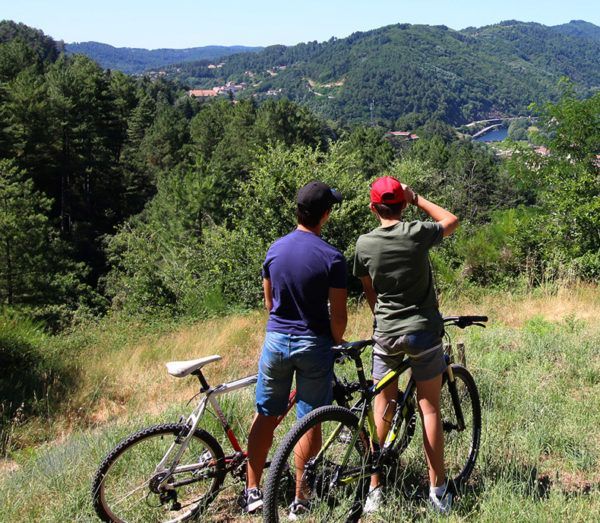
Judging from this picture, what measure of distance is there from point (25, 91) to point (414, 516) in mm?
41114

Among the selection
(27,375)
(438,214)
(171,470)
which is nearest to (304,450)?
(171,470)

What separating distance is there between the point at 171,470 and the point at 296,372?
2.69 feet

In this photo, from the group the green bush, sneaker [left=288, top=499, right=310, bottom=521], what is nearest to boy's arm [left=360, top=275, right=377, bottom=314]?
sneaker [left=288, top=499, right=310, bottom=521]

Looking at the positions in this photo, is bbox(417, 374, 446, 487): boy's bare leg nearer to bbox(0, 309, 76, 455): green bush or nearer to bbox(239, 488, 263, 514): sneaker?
bbox(239, 488, 263, 514): sneaker

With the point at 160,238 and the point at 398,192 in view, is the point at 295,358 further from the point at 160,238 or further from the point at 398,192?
the point at 160,238

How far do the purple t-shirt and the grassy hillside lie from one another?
3.40 ft

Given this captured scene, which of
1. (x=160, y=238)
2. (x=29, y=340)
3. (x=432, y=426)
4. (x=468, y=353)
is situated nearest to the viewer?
(x=432, y=426)

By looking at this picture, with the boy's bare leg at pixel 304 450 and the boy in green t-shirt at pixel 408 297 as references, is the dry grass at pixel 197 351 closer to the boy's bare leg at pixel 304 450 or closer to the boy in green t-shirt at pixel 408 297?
the boy's bare leg at pixel 304 450

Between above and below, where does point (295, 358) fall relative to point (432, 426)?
above

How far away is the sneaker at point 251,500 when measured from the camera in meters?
2.89

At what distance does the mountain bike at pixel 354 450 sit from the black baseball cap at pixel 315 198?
27.6 inches

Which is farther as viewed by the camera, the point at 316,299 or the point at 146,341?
the point at 146,341

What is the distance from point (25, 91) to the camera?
1465 inches

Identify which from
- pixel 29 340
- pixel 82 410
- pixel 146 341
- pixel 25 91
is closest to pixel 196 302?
pixel 146 341
